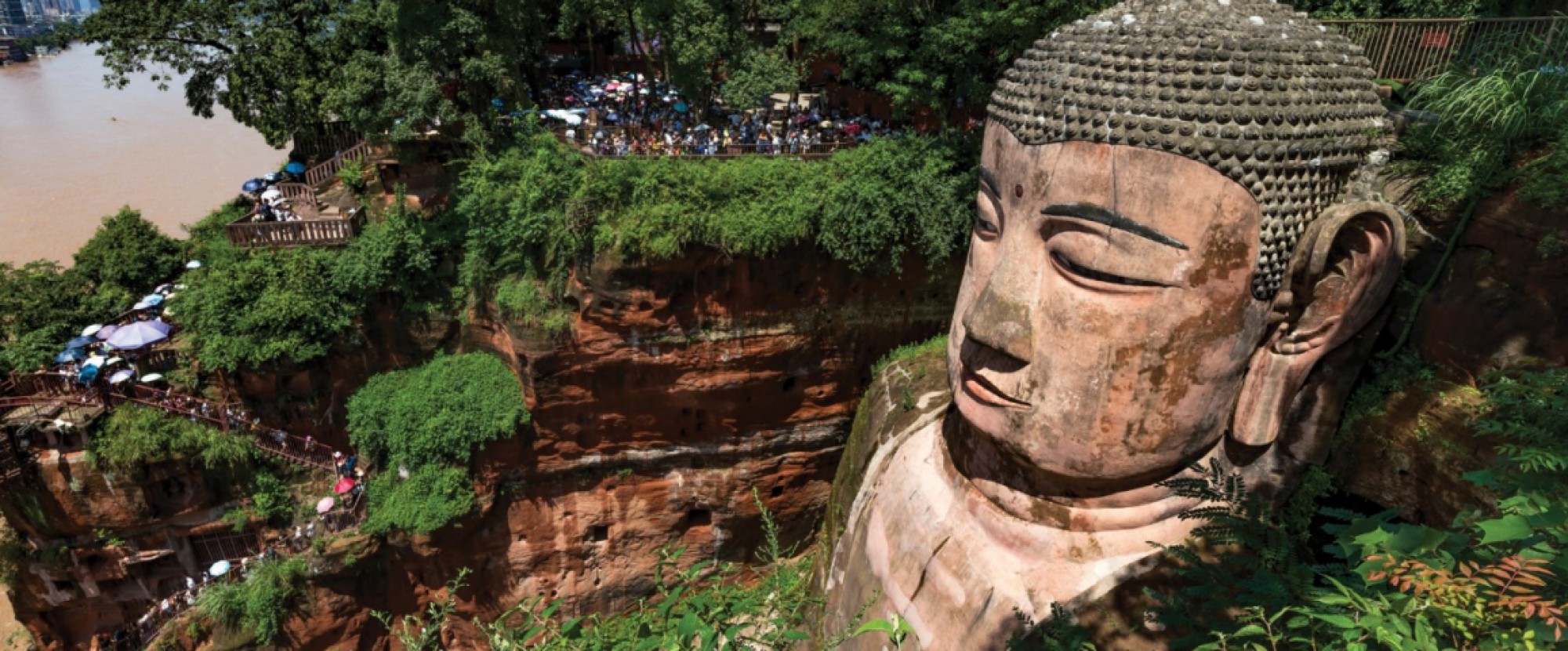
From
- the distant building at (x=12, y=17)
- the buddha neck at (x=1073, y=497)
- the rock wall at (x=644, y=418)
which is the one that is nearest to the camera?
the buddha neck at (x=1073, y=497)

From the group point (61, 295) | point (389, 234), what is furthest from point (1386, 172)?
point (61, 295)

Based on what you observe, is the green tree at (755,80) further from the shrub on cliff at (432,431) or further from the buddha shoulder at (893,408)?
the buddha shoulder at (893,408)

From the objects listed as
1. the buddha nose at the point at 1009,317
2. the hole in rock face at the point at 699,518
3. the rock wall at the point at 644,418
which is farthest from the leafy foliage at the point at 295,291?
the buddha nose at the point at 1009,317

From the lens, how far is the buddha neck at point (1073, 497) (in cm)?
591

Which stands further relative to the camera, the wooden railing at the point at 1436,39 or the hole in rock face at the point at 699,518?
the hole in rock face at the point at 699,518

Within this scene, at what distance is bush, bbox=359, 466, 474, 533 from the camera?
542 inches

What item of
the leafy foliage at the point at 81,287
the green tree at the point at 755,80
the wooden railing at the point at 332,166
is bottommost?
the leafy foliage at the point at 81,287

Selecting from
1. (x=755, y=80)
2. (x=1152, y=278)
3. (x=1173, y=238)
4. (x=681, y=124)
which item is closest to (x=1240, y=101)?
(x=1173, y=238)

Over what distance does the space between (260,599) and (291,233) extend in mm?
6388

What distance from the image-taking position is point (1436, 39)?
7359 mm

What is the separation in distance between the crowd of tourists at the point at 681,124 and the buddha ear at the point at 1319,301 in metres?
8.97

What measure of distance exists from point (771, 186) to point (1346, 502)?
8.83 meters

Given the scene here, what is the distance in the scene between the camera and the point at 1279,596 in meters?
3.93

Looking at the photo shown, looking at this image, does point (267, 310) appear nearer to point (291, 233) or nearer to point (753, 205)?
point (291, 233)
